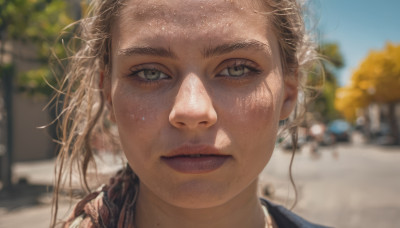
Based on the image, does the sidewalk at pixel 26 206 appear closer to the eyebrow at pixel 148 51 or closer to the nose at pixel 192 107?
the eyebrow at pixel 148 51

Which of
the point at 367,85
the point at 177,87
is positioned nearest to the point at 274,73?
the point at 177,87

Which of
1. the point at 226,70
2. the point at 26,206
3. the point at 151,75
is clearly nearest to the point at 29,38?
the point at 26,206

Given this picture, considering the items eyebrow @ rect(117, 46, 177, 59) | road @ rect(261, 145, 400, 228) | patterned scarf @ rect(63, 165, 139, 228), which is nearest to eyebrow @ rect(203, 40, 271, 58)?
eyebrow @ rect(117, 46, 177, 59)

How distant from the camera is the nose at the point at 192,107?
3.49 feet

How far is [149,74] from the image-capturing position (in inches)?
48.4

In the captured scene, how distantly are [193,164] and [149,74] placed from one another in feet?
1.17

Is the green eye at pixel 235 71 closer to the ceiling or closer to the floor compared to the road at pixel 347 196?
closer to the ceiling

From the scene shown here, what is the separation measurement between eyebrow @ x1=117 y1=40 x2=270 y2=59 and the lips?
11.8 inches

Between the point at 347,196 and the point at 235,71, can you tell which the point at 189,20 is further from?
the point at 347,196

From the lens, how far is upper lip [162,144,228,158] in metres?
1.08

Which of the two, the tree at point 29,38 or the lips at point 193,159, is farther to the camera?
the tree at point 29,38

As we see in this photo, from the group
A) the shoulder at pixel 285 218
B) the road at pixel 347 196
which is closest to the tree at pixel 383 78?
the road at pixel 347 196

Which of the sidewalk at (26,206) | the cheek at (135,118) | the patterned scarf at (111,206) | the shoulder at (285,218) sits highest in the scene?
the cheek at (135,118)

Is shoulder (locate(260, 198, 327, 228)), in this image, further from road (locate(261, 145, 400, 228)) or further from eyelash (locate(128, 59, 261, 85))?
road (locate(261, 145, 400, 228))
